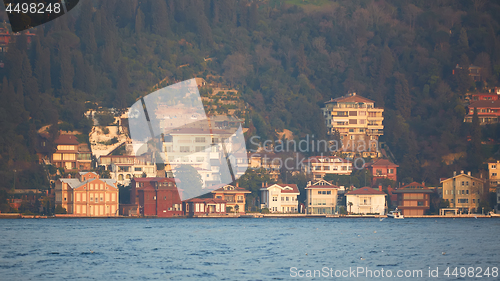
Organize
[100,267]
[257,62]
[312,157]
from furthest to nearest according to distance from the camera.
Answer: [257,62]
[312,157]
[100,267]

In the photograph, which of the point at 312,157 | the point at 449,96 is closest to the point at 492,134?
the point at 449,96

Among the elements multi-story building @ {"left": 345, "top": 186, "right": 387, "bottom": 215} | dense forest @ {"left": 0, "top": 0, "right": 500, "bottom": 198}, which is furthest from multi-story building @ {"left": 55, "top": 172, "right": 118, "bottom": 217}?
multi-story building @ {"left": 345, "top": 186, "right": 387, "bottom": 215}

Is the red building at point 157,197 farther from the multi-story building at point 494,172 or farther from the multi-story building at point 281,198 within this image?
the multi-story building at point 494,172

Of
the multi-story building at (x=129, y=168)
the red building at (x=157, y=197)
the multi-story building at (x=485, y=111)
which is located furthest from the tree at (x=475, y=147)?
the multi-story building at (x=129, y=168)

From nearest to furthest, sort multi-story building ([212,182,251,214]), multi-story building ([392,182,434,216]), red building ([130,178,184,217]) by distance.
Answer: red building ([130,178,184,217]), multi-story building ([212,182,251,214]), multi-story building ([392,182,434,216])

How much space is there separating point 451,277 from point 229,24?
107 metres

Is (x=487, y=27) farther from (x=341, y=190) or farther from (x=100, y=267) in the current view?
(x=100, y=267)

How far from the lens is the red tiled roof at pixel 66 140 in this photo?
9600cm

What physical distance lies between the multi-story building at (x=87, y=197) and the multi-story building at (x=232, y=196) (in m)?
10.5

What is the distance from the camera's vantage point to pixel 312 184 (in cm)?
8906

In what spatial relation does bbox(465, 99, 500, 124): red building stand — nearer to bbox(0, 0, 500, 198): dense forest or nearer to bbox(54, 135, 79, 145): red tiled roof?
bbox(0, 0, 500, 198): dense forest

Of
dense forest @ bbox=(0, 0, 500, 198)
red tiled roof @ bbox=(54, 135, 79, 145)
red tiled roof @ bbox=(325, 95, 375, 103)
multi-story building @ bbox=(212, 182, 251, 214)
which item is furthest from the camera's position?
red tiled roof @ bbox=(325, 95, 375, 103)

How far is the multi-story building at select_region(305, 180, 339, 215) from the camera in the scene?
87875 mm

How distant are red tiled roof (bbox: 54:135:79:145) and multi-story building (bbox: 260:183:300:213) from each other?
23809 millimetres
